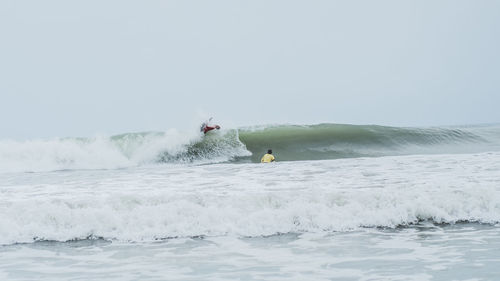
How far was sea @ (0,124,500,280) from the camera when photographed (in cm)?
498

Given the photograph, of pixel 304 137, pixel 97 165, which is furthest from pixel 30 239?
pixel 304 137

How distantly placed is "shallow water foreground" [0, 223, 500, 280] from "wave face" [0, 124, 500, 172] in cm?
1028

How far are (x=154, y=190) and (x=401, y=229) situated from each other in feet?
13.7

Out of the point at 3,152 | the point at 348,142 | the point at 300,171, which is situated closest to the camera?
the point at 300,171

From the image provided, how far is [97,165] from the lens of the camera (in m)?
16.6

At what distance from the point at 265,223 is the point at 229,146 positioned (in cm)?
1109

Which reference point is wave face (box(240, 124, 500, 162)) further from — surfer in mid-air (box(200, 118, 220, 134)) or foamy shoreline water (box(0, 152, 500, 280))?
foamy shoreline water (box(0, 152, 500, 280))

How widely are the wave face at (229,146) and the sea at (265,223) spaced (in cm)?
507

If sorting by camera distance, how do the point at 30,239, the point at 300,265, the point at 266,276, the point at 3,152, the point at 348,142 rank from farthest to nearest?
the point at 348,142
the point at 3,152
the point at 30,239
the point at 300,265
the point at 266,276

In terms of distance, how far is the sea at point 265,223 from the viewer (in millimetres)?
4980

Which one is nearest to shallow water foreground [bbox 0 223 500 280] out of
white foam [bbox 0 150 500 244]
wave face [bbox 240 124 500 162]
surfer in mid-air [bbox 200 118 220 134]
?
white foam [bbox 0 150 500 244]

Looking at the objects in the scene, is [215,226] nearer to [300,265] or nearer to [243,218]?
[243,218]

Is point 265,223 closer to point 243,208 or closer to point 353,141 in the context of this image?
point 243,208

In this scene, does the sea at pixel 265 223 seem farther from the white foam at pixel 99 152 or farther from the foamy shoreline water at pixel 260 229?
the white foam at pixel 99 152
